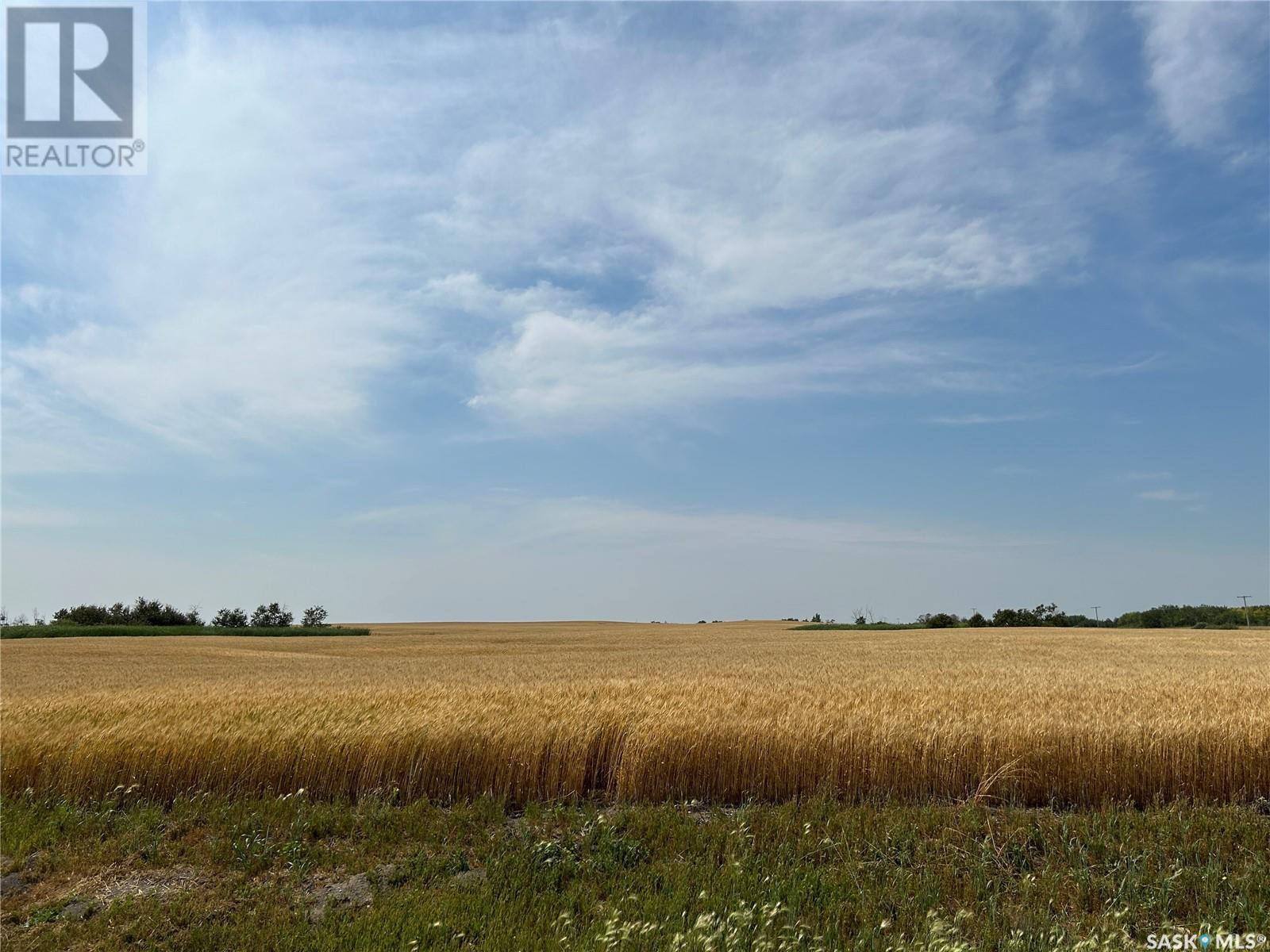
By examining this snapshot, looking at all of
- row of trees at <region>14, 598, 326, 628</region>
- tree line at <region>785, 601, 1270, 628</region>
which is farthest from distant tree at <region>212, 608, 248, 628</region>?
tree line at <region>785, 601, 1270, 628</region>

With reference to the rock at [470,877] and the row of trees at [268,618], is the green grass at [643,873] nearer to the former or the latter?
the rock at [470,877]

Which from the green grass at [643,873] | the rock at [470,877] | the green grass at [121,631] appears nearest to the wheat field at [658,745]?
the green grass at [643,873]

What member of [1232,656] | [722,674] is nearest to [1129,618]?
[1232,656]

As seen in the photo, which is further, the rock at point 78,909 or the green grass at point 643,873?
the rock at point 78,909

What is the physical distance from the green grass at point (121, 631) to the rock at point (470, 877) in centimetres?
6656

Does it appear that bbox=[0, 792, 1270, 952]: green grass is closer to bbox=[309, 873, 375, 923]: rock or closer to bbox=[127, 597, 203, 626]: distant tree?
bbox=[309, 873, 375, 923]: rock

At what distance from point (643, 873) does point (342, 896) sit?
323 cm

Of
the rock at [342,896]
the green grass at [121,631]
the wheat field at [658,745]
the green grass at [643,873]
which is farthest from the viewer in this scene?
the green grass at [121,631]

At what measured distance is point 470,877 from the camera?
8648 mm

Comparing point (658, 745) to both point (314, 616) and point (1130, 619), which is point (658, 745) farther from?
point (1130, 619)

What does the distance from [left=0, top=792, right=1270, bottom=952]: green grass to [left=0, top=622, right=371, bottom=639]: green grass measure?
64.0 metres

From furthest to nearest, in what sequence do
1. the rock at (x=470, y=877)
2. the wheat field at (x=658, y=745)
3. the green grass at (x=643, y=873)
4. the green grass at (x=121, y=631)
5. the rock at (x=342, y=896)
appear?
1. the green grass at (x=121, y=631)
2. the wheat field at (x=658, y=745)
3. the rock at (x=470, y=877)
4. the rock at (x=342, y=896)
5. the green grass at (x=643, y=873)

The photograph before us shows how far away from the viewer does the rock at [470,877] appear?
8.47m

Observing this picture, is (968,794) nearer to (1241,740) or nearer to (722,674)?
(1241,740)
